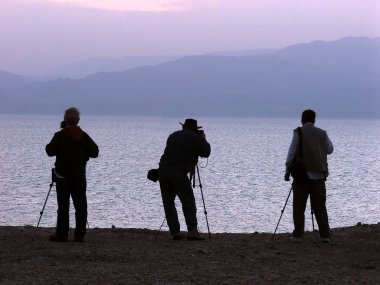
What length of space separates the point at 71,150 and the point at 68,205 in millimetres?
798

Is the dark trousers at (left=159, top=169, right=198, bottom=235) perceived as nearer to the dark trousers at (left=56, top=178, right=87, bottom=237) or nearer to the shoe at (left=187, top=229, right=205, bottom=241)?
the shoe at (left=187, top=229, right=205, bottom=241)

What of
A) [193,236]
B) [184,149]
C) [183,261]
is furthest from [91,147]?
[183,261]

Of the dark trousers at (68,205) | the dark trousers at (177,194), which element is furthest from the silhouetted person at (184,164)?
the dark trousers at (68,205)

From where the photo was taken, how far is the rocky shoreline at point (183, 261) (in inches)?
378

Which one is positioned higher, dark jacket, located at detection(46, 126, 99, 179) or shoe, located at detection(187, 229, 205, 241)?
dark jacket, located at detection(46, 126, 99, 179)

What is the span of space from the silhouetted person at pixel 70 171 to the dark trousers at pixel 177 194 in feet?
4.07

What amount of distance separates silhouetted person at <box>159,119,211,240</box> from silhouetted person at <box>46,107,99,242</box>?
1190 mm

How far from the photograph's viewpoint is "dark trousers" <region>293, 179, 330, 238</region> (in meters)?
13.1

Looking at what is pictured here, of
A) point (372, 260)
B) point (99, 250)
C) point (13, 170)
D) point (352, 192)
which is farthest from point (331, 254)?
point (13, 170)

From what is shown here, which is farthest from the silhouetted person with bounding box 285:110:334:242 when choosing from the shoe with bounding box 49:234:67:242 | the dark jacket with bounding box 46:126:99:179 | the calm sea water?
the calm sea water

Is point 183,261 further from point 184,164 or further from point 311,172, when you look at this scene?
point 311,172

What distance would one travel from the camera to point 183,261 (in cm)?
1067

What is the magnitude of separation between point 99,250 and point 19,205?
36582mm

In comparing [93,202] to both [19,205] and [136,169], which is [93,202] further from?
[136,169]
